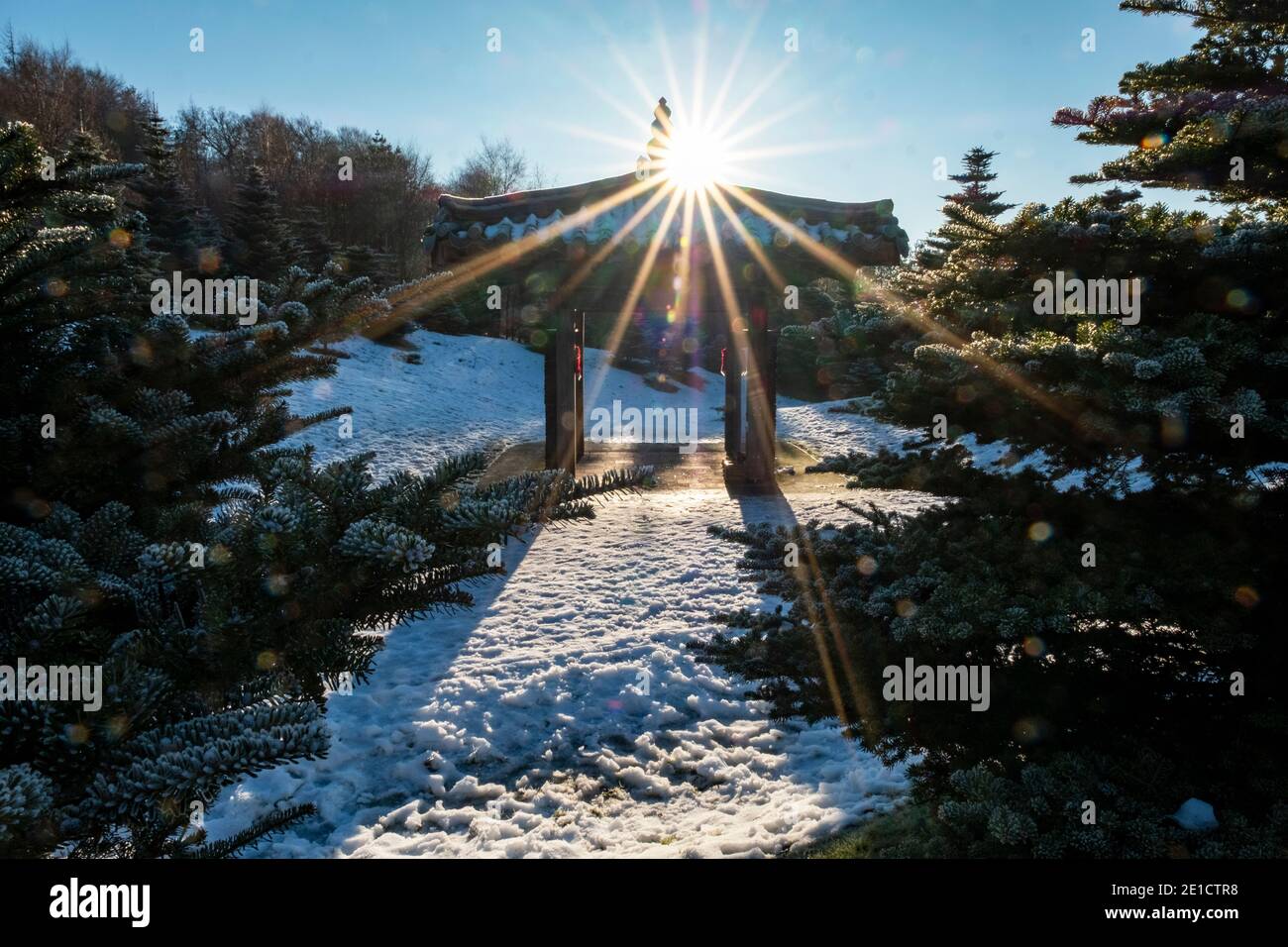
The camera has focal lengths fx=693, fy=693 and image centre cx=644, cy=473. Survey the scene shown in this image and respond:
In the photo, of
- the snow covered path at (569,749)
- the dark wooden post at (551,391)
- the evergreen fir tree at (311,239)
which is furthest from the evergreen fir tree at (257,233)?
the snow covered path at (569,749)

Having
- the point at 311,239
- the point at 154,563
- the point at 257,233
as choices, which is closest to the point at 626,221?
the point at 154,563

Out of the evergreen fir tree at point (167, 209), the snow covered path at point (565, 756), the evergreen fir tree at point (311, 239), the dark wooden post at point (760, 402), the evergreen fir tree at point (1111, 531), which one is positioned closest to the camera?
the evergreen fir tree at point (1111, 531)

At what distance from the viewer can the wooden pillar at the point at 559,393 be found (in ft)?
33.4

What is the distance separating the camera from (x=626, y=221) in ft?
28.0

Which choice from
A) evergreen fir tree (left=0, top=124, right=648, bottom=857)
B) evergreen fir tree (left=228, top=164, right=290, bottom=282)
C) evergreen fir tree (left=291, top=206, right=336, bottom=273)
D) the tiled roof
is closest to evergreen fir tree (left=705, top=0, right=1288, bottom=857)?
evergreen fir tree (left=0, top=124, right=648, bottom=857)

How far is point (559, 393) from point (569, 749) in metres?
6.97

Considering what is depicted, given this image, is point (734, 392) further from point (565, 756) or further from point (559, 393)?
point (565, 756)

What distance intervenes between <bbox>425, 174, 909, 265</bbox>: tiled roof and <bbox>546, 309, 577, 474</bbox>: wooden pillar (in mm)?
1834

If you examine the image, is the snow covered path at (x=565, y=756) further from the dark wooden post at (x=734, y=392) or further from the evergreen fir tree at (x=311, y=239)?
the evergreen fir tree at (x=311, y=239)

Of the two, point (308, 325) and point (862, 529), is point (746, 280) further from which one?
point (308, 325)

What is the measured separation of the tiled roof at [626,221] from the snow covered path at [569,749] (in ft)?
13.7

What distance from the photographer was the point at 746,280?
9625 mm
